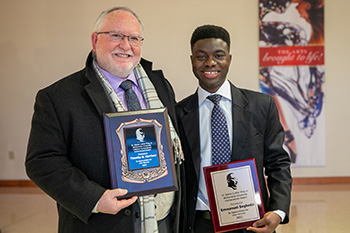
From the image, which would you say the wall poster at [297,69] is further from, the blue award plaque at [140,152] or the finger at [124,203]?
the finger at [124,203]

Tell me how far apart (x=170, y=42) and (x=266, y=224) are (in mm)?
4467

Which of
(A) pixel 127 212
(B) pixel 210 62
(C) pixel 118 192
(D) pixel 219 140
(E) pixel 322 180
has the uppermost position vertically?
(B) pixel 210 62

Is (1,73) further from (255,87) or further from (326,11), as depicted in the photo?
(326,11)

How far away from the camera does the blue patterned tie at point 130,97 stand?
182 centimetres

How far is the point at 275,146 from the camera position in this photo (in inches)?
77.7

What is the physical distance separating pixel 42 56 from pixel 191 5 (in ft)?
7.81

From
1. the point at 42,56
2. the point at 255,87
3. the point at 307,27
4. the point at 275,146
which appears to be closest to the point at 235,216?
the point at 275,146

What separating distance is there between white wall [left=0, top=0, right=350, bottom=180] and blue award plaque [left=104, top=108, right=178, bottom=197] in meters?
4.35

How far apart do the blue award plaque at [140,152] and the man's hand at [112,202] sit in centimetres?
3

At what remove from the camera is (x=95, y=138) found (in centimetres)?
167

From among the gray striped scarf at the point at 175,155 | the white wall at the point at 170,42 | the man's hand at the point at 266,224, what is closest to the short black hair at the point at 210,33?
the gray striped scarf at the point at 175,155

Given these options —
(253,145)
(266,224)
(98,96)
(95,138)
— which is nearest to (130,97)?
(98,96)

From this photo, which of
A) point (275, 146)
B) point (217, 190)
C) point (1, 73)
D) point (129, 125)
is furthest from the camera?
point (1, 73)

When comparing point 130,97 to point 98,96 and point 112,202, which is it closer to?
point 98,96
